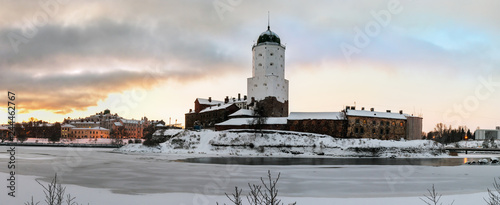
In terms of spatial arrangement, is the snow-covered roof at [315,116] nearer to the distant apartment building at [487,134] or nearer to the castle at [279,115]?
the castle at [279,115]

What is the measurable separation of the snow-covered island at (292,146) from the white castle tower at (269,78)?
9.75 m

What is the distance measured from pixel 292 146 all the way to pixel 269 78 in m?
16.7

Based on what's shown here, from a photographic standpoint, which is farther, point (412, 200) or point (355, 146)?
point (355, 146)

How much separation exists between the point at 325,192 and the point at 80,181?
12.3 metres

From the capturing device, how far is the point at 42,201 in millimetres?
13383

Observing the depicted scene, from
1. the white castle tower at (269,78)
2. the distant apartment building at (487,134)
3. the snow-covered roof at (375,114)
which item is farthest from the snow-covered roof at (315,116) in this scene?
the distant apartment building at (487,134)

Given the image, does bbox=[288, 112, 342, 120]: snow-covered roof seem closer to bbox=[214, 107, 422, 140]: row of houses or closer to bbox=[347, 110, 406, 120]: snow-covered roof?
bbox=[214, 107, 422, 140]: row of houses

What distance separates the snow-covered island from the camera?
51.7m

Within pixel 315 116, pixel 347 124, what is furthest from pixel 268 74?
pixel 347 124

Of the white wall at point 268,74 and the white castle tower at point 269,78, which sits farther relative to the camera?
the white wall at point 268,74

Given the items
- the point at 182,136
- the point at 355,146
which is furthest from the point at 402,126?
the point at 182,136

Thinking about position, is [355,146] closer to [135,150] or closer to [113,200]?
[135,150]

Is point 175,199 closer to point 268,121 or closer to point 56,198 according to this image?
point 56,198

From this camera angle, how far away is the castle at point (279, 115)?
57.3 metres
